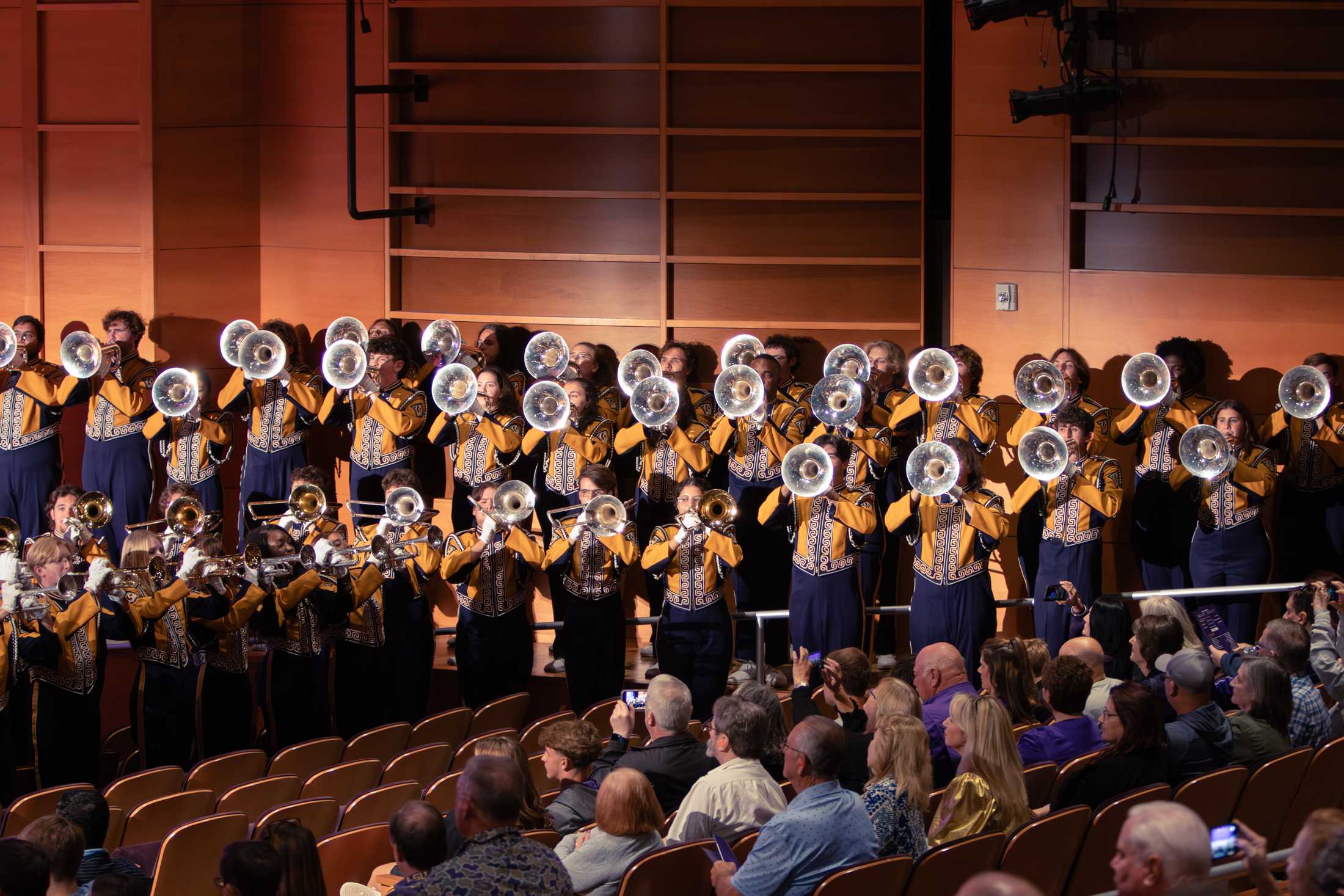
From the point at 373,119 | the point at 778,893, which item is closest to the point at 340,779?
the point at 778,893

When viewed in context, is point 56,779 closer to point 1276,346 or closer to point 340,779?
point 340,779

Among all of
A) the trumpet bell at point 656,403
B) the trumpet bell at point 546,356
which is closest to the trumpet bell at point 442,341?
the trumpet bell at point 546,356

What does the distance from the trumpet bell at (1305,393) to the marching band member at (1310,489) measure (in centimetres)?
6

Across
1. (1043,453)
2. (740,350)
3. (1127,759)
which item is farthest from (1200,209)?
(1127,759)

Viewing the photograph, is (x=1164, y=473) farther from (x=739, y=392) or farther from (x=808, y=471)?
(x=739, y=392)

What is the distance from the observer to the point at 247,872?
2883 mm

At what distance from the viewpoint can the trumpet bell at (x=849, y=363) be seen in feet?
24.1

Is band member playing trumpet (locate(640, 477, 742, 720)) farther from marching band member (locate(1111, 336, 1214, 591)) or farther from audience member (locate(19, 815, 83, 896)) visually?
audience member (locate(19, 815, 83, 896))

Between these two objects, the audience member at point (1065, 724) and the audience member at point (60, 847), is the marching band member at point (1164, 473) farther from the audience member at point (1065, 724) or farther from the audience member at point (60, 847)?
the audience member at point (60, 847)

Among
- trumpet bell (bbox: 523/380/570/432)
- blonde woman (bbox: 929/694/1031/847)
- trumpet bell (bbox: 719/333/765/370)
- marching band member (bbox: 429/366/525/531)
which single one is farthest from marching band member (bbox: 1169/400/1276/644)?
blonde woman (bbox: 929/694/1031/847)

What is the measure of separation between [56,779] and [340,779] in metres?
1.72

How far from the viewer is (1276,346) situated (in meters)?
7.66

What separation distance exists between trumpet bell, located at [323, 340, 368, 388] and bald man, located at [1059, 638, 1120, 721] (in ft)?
13.3

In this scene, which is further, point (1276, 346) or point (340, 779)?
point (1276, 346)
